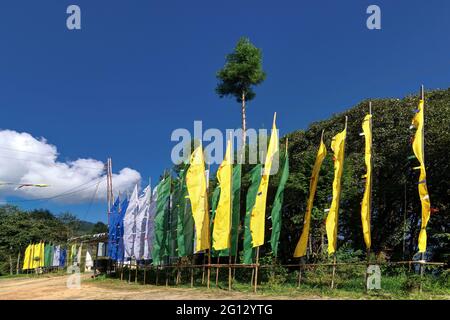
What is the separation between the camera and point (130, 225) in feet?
62.5

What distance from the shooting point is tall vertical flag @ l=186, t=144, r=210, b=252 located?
46.2ft

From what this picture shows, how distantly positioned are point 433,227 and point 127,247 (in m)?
12.6

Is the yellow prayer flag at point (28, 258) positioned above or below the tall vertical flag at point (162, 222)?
below

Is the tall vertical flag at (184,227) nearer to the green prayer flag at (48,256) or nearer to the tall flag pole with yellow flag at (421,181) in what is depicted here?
the tall flag pole with yellow flag at (421,181)

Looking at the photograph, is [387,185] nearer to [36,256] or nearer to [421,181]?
[421,181]

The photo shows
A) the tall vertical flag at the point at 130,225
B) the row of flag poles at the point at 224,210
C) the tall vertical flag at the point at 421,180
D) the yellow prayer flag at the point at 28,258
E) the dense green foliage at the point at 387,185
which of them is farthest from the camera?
the yellow prayer flag at the point at 28,258

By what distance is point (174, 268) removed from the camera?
691 inches

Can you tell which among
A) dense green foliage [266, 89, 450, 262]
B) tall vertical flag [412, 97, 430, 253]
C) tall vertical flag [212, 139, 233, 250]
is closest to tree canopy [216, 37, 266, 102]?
dense green foliage [266, 89, 450, 262]

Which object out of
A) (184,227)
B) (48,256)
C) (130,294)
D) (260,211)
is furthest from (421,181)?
(48,256)

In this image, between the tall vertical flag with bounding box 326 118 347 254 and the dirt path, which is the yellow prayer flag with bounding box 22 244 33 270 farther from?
the tall vertical flag with bounding box 326 118 347 254

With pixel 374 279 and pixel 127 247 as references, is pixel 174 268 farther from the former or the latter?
pixel 374 279

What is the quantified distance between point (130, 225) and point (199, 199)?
19.5ft

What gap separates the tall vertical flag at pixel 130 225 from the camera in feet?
61.7

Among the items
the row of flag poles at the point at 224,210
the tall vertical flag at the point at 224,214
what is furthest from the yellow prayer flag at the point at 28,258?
the tall vertical flag at the point at 224,214
